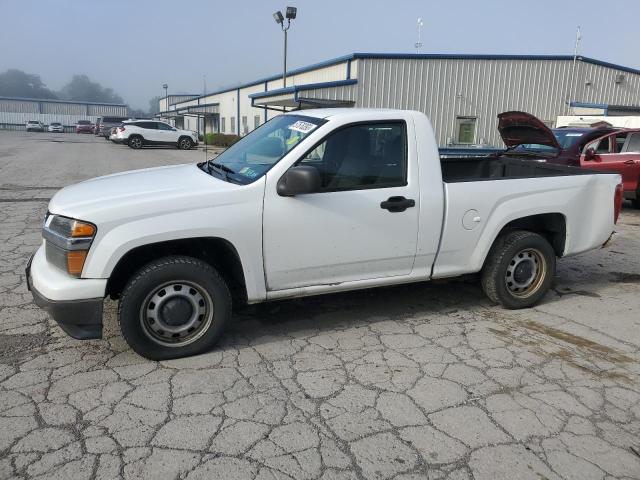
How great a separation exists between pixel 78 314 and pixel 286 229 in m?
1.49

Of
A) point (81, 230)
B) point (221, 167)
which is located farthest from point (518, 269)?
point (81, 230)

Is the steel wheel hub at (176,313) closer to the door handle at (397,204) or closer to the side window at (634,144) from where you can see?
the door handle at (397,204)

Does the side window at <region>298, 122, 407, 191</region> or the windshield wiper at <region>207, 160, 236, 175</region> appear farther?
the windshield wiper at <region>207, 160, 236, 175</region>

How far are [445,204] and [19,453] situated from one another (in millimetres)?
3345

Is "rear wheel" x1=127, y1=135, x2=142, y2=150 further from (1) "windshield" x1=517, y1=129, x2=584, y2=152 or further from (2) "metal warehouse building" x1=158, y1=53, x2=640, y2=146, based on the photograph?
(1) "windshield" x1=517, y1=129, x2=584, y2=152

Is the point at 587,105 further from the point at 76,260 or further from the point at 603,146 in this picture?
the point at 76,260

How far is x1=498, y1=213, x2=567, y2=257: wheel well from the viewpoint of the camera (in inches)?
198

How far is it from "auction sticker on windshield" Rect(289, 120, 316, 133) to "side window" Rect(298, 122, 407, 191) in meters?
0.19

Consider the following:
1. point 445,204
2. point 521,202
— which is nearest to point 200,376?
point 445,204

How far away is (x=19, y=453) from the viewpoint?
9.03ft

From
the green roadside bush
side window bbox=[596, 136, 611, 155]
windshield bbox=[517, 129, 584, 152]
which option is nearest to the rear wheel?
the green roadside bush

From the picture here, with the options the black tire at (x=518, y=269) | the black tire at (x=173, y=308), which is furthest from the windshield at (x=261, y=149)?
the black tire at (x=518, y=269)

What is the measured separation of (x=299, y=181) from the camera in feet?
12.1

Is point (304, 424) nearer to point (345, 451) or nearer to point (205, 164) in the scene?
point (345, 451)
